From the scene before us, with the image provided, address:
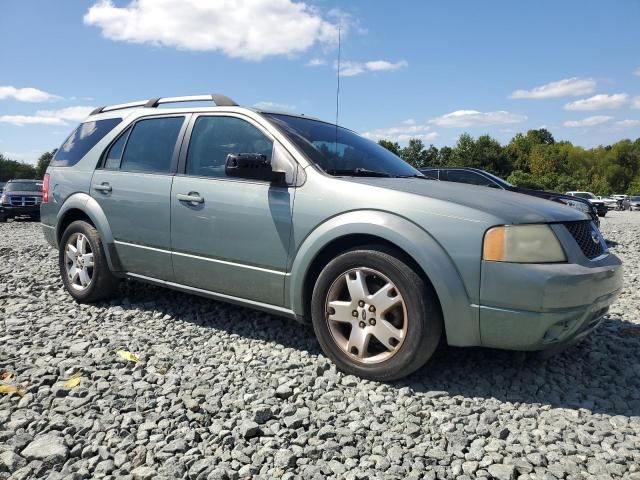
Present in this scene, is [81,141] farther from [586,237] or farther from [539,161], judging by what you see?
[539,161]

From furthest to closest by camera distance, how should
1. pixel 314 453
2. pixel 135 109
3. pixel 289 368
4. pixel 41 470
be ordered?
pixel 135 109
pixel 289 368
pixel 314 453
pixel 41 470

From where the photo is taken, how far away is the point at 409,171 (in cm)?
420

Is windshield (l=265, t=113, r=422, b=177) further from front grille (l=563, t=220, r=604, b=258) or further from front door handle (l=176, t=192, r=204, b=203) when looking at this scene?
front grille (l=563, t=220, r=604, b=258)

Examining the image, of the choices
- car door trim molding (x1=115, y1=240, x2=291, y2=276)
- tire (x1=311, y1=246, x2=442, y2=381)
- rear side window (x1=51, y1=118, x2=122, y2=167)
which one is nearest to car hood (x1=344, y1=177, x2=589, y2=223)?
tire (x1=311, y1=246, x2=442, y2=381)

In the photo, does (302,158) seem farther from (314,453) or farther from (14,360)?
(14,360)

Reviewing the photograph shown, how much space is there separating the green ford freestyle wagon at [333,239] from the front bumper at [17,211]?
16631 mm

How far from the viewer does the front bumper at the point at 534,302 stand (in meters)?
2.67

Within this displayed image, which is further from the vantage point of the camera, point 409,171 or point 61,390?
point 409,171

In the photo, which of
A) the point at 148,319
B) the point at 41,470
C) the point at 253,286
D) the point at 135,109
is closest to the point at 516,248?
the point at 253,286

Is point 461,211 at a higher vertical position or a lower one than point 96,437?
higher

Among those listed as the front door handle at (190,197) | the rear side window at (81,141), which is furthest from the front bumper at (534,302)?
the rear side window at (81,141)

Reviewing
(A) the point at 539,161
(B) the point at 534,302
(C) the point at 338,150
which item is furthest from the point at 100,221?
(A) the point at 539,161

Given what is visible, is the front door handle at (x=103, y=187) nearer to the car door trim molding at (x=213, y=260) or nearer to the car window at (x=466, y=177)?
the car door trim molding at (x=213, y=260)

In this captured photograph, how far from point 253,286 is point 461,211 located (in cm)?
153
